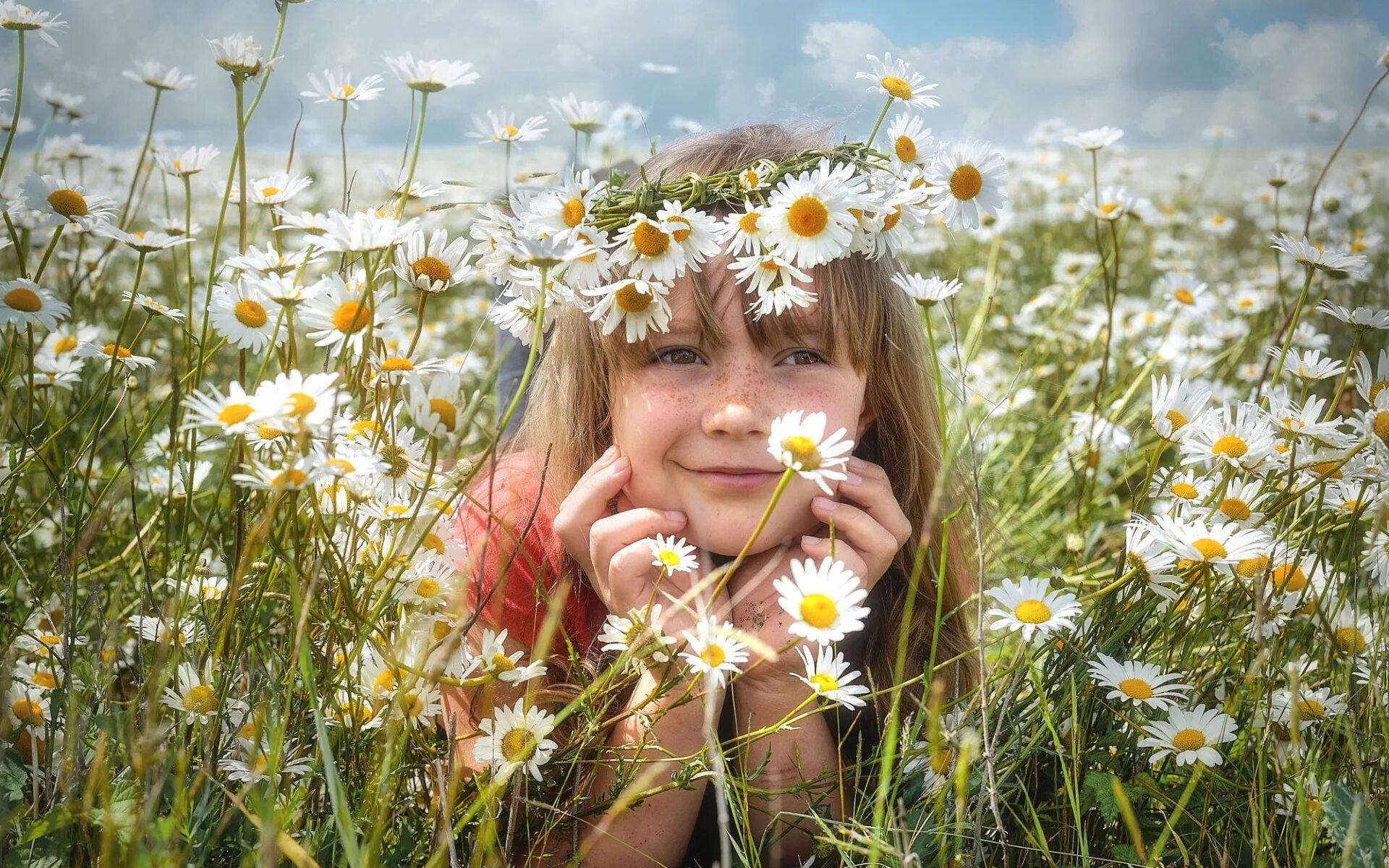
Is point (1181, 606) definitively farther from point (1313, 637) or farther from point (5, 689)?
point (5, 689)

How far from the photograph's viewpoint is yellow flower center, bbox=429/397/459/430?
2.87 ft

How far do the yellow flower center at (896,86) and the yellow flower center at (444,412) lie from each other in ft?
2.17

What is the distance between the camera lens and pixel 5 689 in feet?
2.28

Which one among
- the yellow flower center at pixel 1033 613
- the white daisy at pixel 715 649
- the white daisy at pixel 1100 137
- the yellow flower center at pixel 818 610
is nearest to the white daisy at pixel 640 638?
the white daisy at pixel 715 649

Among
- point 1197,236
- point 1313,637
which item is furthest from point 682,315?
point 1197,236

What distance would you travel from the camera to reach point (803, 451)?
822mm

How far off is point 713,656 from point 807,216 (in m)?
0.45

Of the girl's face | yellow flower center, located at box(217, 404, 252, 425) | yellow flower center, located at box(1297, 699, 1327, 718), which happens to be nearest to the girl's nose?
the girl's face

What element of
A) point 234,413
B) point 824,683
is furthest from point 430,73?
point 824,683

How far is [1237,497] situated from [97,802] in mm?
1221

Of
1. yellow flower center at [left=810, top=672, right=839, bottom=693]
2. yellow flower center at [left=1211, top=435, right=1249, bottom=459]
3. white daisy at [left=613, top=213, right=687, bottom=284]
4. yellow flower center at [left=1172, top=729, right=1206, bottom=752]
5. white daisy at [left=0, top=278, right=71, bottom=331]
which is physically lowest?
yellow flower center at [left=810, top=672, right=839, bottom=693]

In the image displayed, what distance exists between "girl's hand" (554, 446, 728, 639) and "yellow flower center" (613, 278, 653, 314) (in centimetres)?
26

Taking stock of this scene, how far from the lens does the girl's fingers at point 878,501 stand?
1299 mm

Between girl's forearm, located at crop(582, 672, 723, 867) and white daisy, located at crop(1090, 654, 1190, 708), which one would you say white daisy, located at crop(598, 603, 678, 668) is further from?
white daisy, located at crop(1090, 654, 1190, 708)
